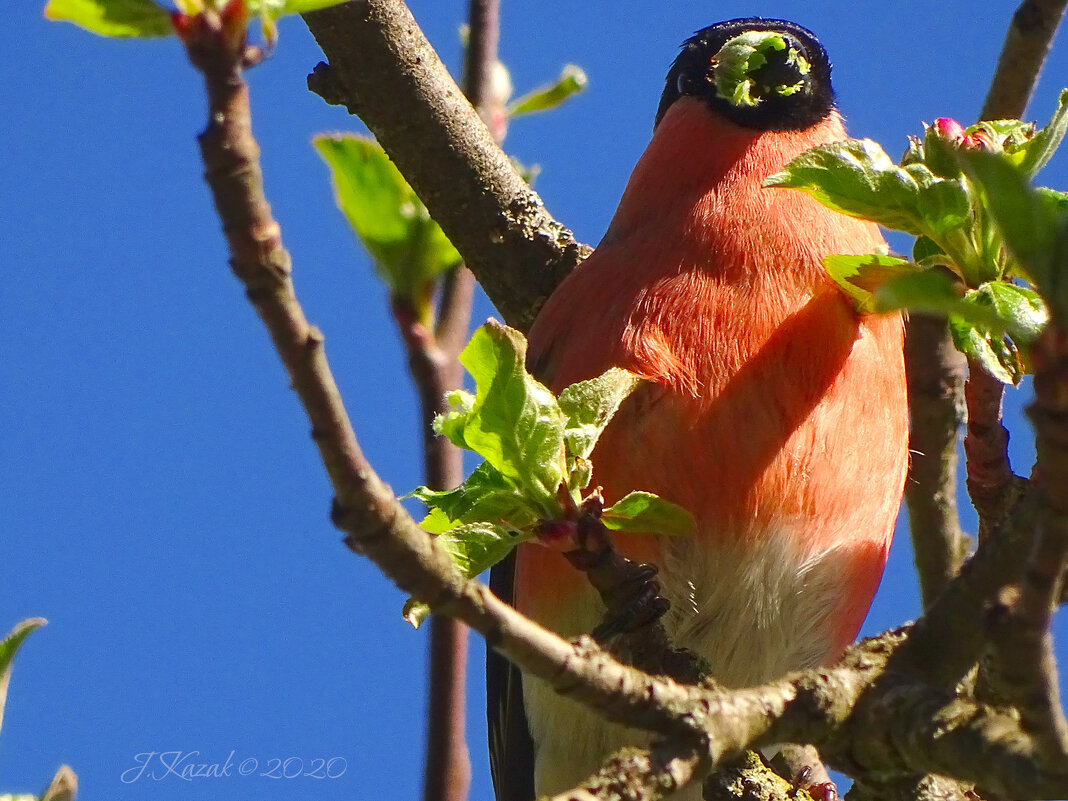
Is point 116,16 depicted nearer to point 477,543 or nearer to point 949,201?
point 477,543

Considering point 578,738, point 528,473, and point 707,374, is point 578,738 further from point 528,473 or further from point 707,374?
point 528,473

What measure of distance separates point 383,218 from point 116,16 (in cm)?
154

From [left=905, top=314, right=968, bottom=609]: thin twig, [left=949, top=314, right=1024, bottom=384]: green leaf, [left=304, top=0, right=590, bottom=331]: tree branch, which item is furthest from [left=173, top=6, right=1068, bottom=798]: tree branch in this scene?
[left=304, top=0, right=590, bottom=331]: tree branch

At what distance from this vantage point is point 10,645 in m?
1.72

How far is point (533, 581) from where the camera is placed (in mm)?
2479

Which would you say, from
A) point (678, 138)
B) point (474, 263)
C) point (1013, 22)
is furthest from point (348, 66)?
point (1013, 22)

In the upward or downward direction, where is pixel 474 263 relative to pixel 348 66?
downward

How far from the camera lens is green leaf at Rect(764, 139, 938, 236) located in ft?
5.88

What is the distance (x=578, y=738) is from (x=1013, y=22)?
1738 millimetres

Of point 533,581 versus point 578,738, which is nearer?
point 533,581

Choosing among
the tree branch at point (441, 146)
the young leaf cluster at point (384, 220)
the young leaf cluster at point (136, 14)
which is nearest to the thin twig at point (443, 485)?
the young leaf cluster at point (384, 220)

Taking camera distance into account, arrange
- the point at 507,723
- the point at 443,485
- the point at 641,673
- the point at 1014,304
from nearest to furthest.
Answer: the point at 641,673 < the point at 1014,304 < the point at 443,485 < the point at 507,723

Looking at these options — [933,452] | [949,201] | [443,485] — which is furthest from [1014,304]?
[443,485]

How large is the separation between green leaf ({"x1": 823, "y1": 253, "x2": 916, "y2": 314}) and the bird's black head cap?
27.8 inches
